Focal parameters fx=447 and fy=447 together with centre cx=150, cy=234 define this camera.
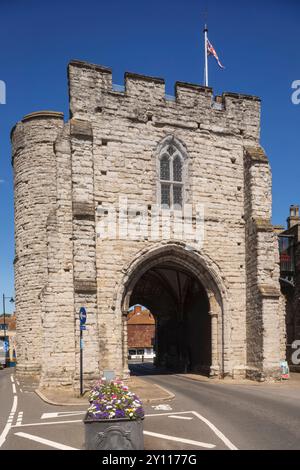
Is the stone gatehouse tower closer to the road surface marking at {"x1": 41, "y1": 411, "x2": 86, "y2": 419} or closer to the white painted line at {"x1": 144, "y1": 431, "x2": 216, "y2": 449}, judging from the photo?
the road surface marking at {"x1": 41, "y1": 411, "x2": 86, "y2": 419}

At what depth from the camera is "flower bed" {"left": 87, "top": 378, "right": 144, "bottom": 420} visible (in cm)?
638

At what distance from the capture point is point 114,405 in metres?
6.45

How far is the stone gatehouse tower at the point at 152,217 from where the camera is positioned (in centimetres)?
1557

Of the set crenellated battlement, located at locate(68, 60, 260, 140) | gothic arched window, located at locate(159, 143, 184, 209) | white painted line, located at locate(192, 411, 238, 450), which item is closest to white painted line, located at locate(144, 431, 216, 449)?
white painted line, located at locate(192, 411, 238, 450)

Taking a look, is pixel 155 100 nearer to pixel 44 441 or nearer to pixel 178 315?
pixel 178 315

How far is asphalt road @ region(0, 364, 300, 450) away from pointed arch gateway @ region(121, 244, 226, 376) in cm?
410

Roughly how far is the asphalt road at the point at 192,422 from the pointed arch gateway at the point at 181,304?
4102 mm

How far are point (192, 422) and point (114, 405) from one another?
3326mm

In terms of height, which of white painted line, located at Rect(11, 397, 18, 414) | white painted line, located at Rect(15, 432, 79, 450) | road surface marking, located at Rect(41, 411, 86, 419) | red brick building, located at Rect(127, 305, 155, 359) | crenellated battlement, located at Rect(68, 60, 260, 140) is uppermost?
crenellated battlement, located at Rect(68, 60, 260, 140)

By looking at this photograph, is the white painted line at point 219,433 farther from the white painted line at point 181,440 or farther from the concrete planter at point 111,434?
the concrete planter at point 111,434

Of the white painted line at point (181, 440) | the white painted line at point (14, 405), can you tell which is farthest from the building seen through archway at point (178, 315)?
the white painted line at point (181, 440)

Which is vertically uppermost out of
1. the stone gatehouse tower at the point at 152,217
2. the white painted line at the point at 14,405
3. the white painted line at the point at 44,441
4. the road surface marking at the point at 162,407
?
the stone gatehouse tower at the point at 152,217
